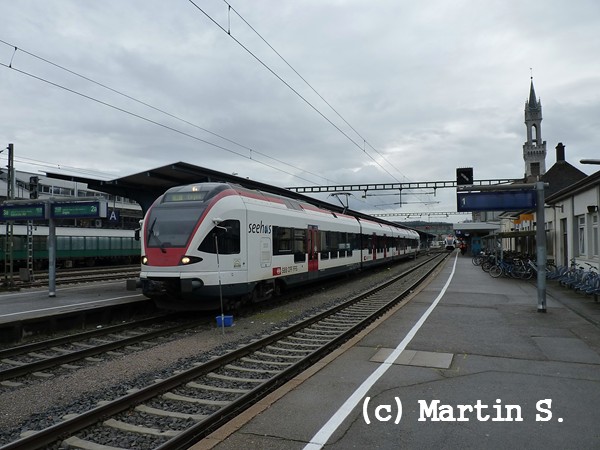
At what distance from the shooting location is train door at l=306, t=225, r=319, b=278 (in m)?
16.0

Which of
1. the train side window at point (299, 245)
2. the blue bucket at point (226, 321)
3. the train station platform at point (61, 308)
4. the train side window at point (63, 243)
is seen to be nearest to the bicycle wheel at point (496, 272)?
the train side window at point (299, 245)

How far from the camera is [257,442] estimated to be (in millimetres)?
4277

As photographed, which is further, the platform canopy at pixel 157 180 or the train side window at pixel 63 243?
the train side window at pixel 63 243

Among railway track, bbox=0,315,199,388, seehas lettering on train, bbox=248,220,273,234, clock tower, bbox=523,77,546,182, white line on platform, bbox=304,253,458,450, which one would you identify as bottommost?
railway track, bbox=0,315,199,388

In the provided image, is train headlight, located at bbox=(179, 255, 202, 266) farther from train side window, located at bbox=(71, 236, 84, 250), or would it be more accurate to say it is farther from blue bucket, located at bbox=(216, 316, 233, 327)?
train side window, located at bbox=(71, 236, 84, 250)

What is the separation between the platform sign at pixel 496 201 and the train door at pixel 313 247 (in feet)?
16.0

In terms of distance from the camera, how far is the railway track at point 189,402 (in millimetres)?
4582

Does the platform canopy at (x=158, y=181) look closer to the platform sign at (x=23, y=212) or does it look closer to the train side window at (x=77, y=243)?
the platform sign at (x=23, y=212)

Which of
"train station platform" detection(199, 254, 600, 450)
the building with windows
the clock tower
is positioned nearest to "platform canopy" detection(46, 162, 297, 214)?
"train station platform" detection(199, 254, 600, 450)

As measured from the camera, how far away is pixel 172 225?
10.9m

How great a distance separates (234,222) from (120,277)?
15.6m

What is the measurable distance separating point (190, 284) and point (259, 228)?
2574 millimetres

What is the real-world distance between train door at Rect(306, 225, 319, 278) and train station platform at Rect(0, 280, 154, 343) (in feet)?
17.2

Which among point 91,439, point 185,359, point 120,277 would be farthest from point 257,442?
point 120,277
